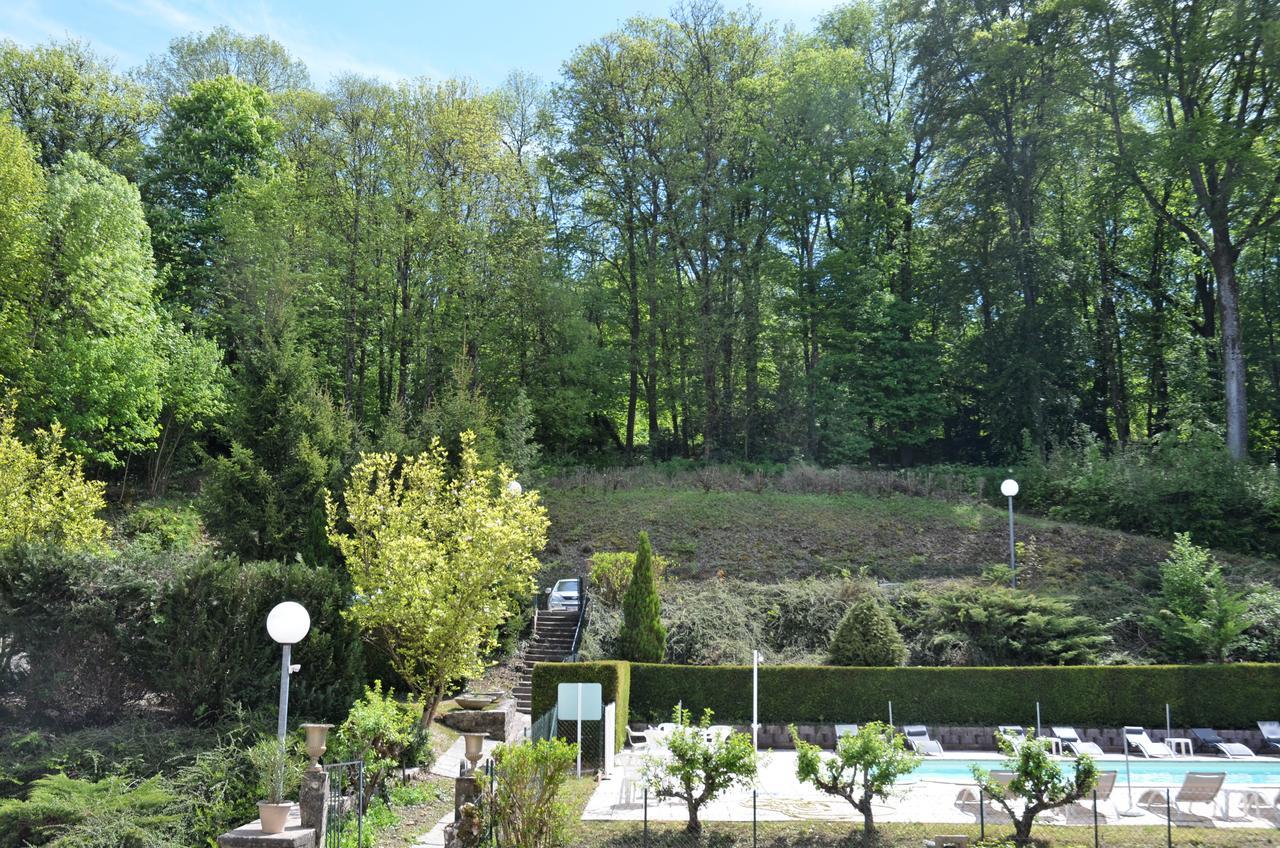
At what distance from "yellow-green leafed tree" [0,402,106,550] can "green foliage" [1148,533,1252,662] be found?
20832mm

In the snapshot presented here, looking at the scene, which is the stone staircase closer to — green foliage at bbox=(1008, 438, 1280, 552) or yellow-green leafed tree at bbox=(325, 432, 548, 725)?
yellow-green leafed tree at bbox=(325, 432, 548, 725)

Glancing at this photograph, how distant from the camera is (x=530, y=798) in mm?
9430

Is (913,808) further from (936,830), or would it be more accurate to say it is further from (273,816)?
(273,816)

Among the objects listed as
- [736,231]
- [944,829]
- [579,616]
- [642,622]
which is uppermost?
[736,231]

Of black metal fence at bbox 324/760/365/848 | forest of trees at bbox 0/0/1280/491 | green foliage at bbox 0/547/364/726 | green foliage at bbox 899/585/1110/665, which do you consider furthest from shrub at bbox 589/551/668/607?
black metal fence at bbox 324/760/365/848

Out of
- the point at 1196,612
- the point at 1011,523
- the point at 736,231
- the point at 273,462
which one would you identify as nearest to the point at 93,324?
the point at 273,462

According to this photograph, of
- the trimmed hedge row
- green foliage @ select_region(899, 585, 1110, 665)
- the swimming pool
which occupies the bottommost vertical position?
the swimming pool

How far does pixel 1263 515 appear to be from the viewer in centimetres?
2505

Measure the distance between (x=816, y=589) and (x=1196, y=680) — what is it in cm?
762

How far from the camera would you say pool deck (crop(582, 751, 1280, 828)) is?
37.0 feet

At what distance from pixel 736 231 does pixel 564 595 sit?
18.1 metres

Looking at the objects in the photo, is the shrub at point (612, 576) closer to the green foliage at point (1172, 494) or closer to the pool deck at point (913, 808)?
the pool deck at point (913, 808)

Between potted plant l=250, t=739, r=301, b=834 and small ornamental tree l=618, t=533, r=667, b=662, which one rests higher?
small ornamental tree l=618, t=533, r=667, b=662

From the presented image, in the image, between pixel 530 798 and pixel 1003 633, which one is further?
pixel 1003 633
